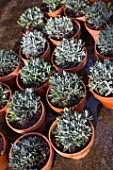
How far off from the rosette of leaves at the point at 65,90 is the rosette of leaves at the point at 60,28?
105cm

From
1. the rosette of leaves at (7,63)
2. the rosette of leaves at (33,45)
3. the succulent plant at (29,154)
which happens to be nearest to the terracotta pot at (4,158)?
the succulent plant at (29,154)

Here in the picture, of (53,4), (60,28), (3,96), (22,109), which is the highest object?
(53,4)

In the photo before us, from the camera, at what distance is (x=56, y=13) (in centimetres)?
534

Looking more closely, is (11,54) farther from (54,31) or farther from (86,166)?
(86,166)

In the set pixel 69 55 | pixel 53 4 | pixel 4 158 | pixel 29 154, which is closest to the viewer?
pixel 29 154

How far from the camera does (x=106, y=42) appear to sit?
419 centimetres

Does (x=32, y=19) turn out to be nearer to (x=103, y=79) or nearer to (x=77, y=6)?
(x=77, y=6)

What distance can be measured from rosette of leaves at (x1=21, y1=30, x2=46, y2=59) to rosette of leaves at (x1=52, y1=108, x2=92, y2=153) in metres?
1.44

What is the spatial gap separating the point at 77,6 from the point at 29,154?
2908 millimetres

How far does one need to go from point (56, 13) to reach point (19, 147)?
2.92 meters

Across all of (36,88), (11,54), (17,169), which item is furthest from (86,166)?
(11,54)

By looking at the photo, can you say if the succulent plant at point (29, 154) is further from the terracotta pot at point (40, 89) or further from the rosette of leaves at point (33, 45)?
the rosette of leaves at point (33, 45)

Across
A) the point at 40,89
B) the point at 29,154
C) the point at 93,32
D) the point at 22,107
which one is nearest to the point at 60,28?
the point at 93,32

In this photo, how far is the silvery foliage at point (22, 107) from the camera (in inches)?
147
